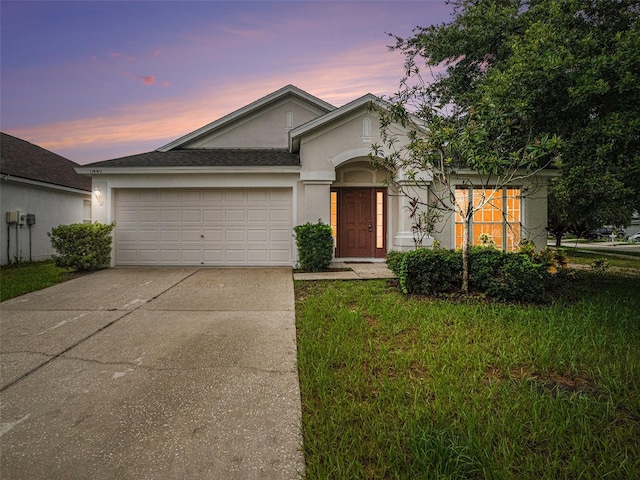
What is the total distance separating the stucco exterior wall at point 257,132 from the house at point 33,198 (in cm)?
590

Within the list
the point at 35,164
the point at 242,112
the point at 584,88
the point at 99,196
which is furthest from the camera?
the point at 35,164

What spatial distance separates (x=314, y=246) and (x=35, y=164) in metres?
13.2

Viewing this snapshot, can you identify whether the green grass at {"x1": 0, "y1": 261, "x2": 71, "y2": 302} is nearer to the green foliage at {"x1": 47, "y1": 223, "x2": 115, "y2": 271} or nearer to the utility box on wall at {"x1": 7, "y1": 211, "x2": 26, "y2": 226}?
the green foliage at {"x1": 47, "y1": 223, "x2": 115, "y2": 271}

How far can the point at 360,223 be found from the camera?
10.9 meters

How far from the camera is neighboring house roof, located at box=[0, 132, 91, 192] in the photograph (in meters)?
12.1

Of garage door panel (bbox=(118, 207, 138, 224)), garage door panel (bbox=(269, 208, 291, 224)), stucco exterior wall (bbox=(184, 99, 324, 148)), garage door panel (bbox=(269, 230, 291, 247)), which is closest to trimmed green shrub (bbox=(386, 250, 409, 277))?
garage door panel (bbox=(269, 230, 291, 247))

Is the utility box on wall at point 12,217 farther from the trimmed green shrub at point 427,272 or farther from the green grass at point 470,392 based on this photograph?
the trimmed green shrub at point 427,272

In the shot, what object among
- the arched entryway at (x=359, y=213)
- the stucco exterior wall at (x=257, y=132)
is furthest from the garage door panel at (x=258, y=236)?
the stucco exterior wall at (x=257, y=132)

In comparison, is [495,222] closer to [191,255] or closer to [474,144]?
[474,144]

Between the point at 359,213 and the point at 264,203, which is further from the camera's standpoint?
the point at 359,213

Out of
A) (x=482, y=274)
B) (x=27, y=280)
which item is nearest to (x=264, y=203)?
(x=27, y=280)

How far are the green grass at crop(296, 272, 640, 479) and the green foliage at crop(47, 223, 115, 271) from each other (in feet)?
24.9

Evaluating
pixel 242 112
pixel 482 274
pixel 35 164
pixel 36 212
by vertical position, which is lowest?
pixel 482 274

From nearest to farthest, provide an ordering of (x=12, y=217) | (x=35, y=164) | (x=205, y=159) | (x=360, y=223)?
(x=205, y=159), (x=360, y=223), (x=12, y=217), (x=35, y=164)
